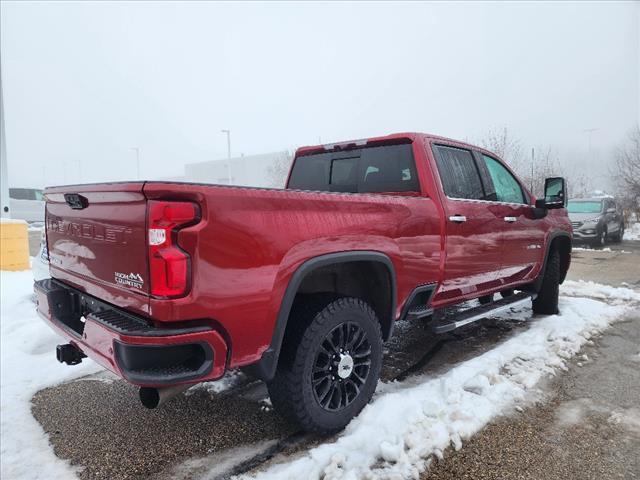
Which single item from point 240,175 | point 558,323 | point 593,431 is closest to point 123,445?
point 593,431

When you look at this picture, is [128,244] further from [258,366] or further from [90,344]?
[258,366]

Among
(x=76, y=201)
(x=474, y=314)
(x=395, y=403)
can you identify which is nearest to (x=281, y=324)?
(x=395, y=403)

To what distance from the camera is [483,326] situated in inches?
198

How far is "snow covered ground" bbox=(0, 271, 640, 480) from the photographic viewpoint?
234 cm

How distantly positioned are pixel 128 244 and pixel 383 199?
61.4 inches

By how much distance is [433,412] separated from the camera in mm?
2781

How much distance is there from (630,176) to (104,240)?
25.5 metres

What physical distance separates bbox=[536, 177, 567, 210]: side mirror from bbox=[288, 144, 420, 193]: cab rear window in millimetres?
2042

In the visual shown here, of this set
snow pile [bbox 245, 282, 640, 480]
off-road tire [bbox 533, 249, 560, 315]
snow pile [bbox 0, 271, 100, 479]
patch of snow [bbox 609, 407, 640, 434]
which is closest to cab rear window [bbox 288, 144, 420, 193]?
snow pile [bbox 245, 282, 640, 480]

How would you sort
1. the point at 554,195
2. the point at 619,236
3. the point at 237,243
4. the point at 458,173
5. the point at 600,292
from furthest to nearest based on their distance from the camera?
the point at 619,236 → the point at 600,292 → the point at 554,195 → the point at 458,173 → the point at 237,243

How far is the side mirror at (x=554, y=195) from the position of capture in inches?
185

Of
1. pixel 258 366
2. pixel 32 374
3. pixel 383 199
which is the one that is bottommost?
pixel 32 374

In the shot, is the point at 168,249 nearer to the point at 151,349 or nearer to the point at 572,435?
the point at 151,349

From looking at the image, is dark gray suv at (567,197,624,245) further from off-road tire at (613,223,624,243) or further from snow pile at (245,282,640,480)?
snow pile at (245,282,640,480)
